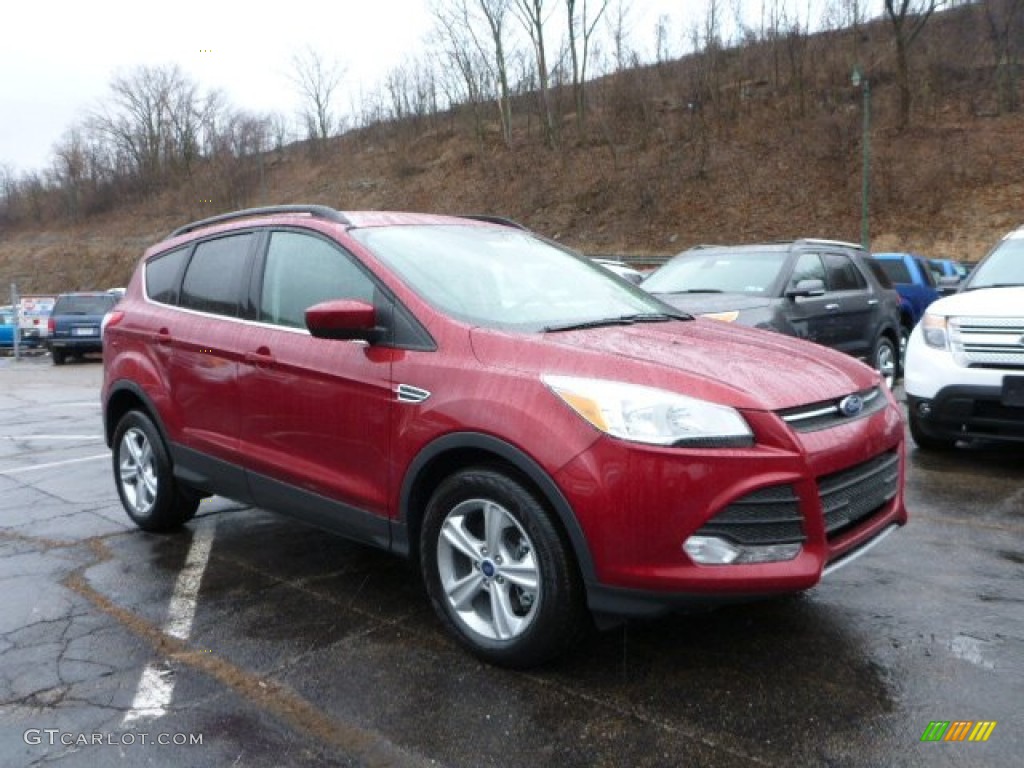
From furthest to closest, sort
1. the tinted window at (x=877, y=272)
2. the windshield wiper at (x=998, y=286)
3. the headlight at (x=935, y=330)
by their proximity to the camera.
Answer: the tinted window at (x=877, y=272) → the windshield wiper at (x=998, y=286) → the headlight at (x=935, y=330)

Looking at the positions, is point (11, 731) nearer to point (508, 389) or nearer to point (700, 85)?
point (508, 389)

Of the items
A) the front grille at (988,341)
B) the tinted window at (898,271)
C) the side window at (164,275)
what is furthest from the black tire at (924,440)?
the tinted window at (898,271)

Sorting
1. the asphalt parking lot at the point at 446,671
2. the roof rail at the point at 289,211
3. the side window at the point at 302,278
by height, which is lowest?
the asphalt parking lot at the point at 446,671

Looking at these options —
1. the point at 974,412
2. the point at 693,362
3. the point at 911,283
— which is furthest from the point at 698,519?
the point at 911,283

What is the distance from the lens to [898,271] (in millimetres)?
15188

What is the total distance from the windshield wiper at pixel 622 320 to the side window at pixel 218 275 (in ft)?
6.01

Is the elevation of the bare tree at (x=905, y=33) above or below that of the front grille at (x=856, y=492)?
above

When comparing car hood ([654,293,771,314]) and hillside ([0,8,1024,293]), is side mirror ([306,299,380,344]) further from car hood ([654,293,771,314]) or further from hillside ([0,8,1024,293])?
hillside ([0,8,1024,293])

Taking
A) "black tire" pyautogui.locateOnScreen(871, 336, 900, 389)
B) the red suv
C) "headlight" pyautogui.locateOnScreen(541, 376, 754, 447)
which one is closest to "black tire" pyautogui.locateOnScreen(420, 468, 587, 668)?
the red suv

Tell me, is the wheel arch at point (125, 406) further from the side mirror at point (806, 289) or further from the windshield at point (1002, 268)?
the windshield at point (1002, 268)

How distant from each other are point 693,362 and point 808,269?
625 cm

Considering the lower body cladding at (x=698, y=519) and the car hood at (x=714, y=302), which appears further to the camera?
the car hood at (x=714, y=302)

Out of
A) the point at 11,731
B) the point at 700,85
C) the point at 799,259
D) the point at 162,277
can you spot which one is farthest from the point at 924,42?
the point at 11,731

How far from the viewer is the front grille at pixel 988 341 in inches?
230
